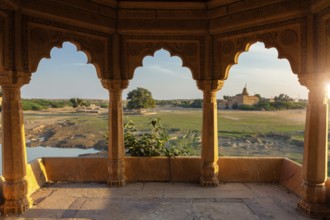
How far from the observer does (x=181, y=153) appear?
7.02 m

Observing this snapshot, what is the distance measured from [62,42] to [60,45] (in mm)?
69

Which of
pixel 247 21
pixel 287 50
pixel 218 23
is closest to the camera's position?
pixel 287 50

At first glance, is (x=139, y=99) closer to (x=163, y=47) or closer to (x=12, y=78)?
(x=163, y=47)

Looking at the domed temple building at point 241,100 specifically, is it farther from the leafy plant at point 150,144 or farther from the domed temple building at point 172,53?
the domed temple building at point 172,53

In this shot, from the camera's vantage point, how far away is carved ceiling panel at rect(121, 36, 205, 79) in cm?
596

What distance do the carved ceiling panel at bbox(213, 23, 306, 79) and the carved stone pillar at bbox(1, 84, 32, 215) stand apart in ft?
12.9

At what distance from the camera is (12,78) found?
174 inches

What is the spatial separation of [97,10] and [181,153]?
3.89 meters

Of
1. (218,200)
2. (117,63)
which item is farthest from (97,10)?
(218,200)

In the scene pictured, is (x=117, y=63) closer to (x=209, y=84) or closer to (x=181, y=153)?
(x=209, y=84)

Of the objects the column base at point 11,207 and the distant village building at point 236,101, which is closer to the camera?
the column base at point 11,207

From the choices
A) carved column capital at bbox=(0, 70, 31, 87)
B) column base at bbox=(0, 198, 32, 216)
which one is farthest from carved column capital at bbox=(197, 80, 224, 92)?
column base at bbox=(0, 198, 32, 216)

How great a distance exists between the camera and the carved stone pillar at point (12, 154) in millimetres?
4488

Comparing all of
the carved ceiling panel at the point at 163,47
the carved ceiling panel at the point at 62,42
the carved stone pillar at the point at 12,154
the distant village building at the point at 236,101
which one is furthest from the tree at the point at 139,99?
the distant village building at the point at 236,101
